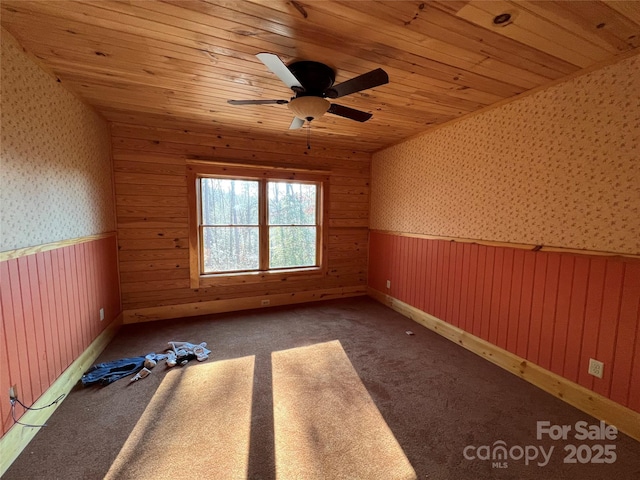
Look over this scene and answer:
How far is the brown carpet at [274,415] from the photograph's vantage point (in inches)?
60.7

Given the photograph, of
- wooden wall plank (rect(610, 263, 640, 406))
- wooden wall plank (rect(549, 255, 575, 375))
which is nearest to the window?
wooden wall plank (rect(549, 255, 575, 375))

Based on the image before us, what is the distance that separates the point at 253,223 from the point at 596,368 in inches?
150

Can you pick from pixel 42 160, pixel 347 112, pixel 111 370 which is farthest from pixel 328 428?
pixel 42 160

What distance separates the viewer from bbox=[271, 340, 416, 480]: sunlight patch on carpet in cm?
153

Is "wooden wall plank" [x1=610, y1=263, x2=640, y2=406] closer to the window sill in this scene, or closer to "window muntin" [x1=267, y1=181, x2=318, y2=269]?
the window sill

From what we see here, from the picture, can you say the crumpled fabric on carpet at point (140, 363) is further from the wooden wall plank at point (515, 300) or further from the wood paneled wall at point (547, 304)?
the wooden wall plank at point (515, 300)

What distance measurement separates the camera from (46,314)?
197 centimetres

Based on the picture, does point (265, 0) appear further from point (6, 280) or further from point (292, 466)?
point (292, 466)

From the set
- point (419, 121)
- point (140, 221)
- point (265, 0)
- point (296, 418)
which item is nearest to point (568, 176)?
point (419, 121)

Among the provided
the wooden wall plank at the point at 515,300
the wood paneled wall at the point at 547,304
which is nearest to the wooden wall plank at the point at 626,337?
the wood paneled wall at the point at 547,304

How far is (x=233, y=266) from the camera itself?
4027 millimetres

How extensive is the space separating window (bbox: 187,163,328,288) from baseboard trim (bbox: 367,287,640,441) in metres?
2.12

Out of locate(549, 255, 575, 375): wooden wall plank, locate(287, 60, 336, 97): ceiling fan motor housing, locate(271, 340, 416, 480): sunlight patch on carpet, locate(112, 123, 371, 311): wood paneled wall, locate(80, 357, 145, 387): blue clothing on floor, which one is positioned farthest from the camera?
locate(112, 123, 371, 311): wood paneled wall

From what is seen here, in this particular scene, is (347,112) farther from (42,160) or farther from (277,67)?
(42,160)
